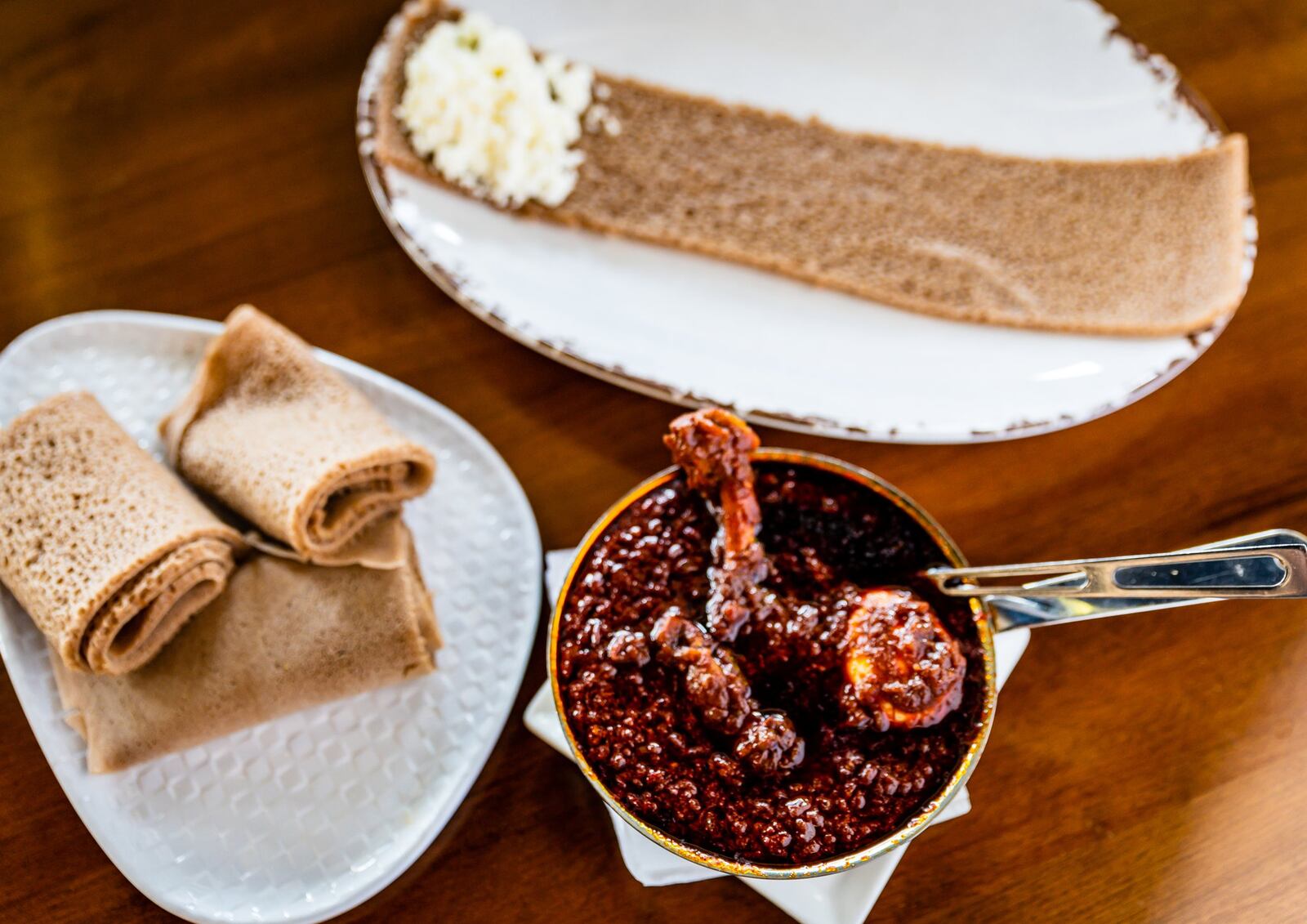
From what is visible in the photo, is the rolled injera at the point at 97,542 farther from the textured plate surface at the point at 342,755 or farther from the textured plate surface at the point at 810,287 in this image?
the textured plate surface at the point at 810,287

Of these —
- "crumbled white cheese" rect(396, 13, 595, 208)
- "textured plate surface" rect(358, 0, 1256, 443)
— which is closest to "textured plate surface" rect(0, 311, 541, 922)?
"textured plate surface" rect(358, 0, 1256, 443)

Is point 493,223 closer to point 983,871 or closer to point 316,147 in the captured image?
point 316,147

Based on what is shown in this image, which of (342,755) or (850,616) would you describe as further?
(342,755)

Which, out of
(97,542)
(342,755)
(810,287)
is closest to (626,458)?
(810,287)

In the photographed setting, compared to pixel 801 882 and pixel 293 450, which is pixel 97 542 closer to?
pixel 293 450

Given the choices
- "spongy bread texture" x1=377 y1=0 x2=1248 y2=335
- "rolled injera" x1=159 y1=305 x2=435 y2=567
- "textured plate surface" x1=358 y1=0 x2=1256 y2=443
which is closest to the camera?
"rolled injera" x1=159 y1=305 x2=435 y2=567

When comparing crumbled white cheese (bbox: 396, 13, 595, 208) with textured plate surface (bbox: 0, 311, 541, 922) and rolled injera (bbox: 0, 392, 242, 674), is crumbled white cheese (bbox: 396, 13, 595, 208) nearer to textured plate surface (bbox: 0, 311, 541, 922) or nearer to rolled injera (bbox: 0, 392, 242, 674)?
textured plate surface (bbox: 0, 311, 541, 922)

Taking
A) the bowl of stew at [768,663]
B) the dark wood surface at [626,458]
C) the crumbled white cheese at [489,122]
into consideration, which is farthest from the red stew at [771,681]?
the crumbled white cheese at [489,122]
